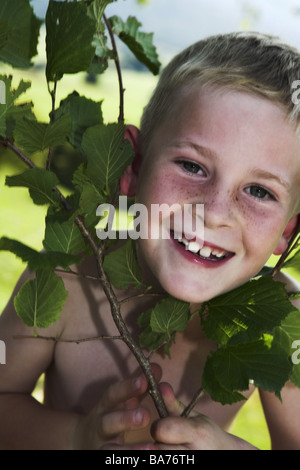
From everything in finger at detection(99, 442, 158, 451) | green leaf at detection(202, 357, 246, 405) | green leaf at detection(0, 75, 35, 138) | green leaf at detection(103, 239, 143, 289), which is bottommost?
finger at detection(99, 442, 158, 451)

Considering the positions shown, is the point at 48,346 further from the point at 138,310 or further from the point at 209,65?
the point at 209,65

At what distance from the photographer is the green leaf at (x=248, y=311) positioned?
0.68 meters

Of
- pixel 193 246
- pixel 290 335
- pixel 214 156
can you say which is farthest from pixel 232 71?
pixel 290 335

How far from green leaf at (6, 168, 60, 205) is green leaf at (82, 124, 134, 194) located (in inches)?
A: 2.1

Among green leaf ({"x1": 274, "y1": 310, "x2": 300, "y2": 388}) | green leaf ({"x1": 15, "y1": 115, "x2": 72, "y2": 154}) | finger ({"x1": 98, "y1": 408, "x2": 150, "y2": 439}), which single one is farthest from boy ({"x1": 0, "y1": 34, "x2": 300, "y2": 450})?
green leaf ({"x1": 15, "y1": 115, "x2": 72, "y2": 154})

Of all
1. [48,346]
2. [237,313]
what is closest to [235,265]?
[237,313]

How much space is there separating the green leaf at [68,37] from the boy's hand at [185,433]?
41 cm

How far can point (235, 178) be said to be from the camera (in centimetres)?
76

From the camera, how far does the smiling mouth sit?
81 centimetres

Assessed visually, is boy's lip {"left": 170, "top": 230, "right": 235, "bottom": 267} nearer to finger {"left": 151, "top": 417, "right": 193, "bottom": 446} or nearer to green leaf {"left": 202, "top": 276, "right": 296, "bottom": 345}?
green leaf {"left": 202, "top": 276, "right": 296, "bottom": 345}

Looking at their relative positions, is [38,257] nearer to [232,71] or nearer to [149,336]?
[149,336]

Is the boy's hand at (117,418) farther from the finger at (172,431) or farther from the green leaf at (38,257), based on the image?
the green leaf at (38,257)

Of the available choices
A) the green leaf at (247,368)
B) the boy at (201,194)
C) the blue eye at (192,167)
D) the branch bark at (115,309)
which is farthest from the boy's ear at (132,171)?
the green leaf at (247,368)

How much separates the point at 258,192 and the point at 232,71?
17 centimetres
